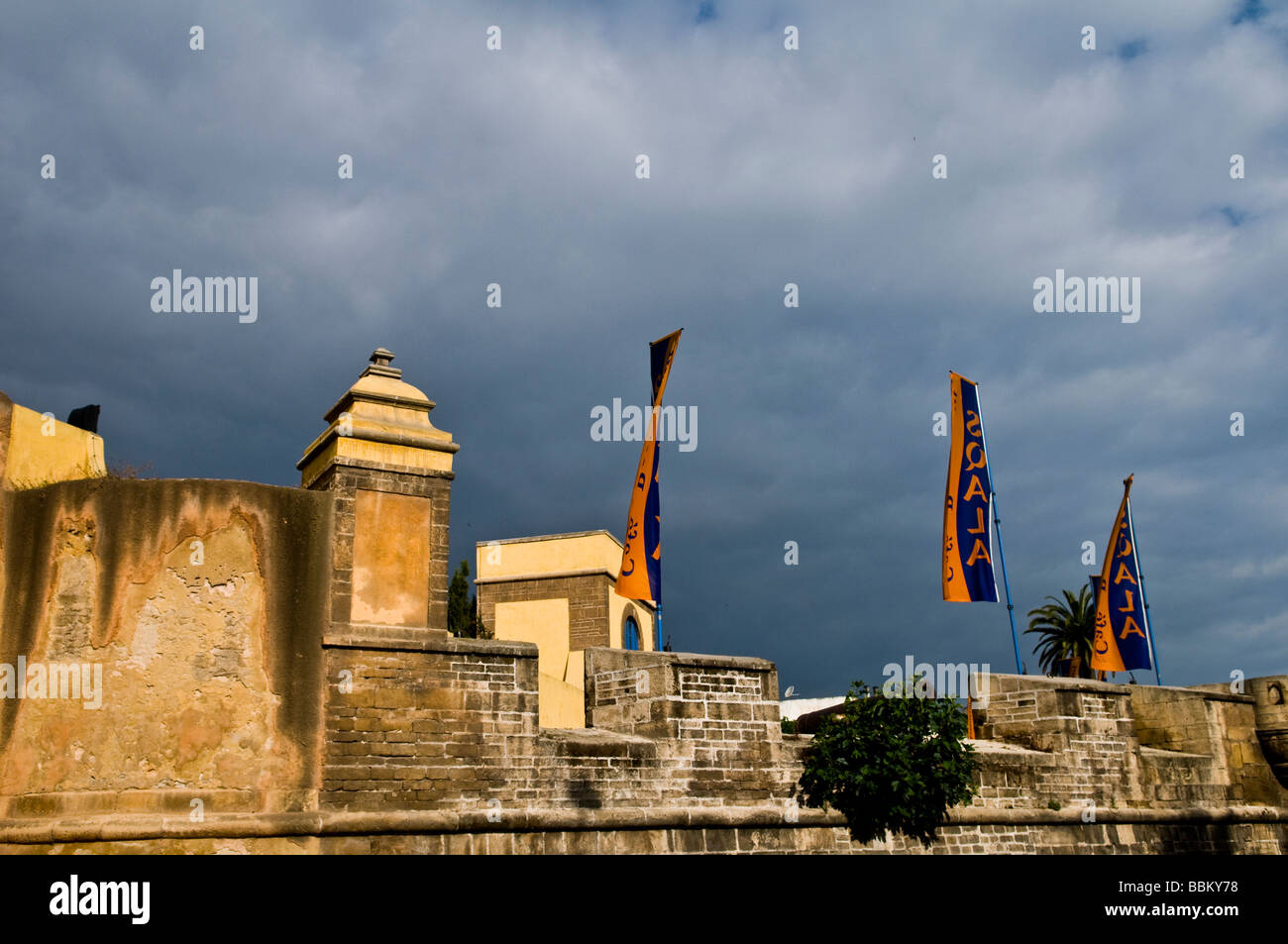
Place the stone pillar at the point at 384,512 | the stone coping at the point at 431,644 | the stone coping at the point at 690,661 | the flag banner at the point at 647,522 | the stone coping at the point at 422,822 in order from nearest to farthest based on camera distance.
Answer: the stone coping at the point at 422,822, the stone coping at the point at 431,644, the stone pillar at the point at 384,512, the stone coping at the point at 690,661, the flag banner at the point at 647,522

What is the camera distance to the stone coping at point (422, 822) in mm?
8422

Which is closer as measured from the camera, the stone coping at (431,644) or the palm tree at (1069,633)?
the stone coping at (431,644)

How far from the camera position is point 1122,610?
17.6m

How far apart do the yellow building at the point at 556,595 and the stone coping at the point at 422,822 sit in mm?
12128

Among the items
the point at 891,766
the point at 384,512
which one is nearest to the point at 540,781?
the point at 384,512

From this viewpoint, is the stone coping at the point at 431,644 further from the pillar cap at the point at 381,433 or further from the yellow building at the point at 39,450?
the yellow building at the point at 39,450

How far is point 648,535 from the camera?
44.5 feet

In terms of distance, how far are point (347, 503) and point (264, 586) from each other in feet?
3.59

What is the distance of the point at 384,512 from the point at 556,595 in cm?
1462
